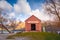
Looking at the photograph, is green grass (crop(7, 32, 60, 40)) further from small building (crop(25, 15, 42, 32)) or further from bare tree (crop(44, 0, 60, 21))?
bare tree (crop(44, 0, 60, 21))

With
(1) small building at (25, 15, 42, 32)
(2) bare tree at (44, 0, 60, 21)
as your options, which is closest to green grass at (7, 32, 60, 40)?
(1) small building at (25, 15, 42, 32)

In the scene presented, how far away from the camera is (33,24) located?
3162mm

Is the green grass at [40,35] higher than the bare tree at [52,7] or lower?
lower

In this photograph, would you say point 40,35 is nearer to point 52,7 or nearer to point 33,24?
point 33,24

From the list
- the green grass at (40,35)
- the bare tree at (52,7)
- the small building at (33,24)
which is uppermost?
the bare tree at (52,7)

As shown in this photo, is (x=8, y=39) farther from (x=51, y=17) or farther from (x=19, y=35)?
(x=51, y=17)

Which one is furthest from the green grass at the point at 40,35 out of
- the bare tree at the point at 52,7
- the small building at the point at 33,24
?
the bare tree at the point at 52,7

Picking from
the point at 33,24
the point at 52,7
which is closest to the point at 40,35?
the point at 33,24

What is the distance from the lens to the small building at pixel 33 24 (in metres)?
3.15

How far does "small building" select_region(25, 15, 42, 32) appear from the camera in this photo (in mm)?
3154

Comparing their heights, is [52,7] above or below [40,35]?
above

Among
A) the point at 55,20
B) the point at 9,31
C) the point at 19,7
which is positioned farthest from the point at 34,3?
the point at 9,31

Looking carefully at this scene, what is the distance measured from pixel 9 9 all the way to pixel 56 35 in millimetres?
1021

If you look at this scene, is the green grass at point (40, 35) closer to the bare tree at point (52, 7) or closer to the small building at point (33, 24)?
the small building at point (33, 24)
